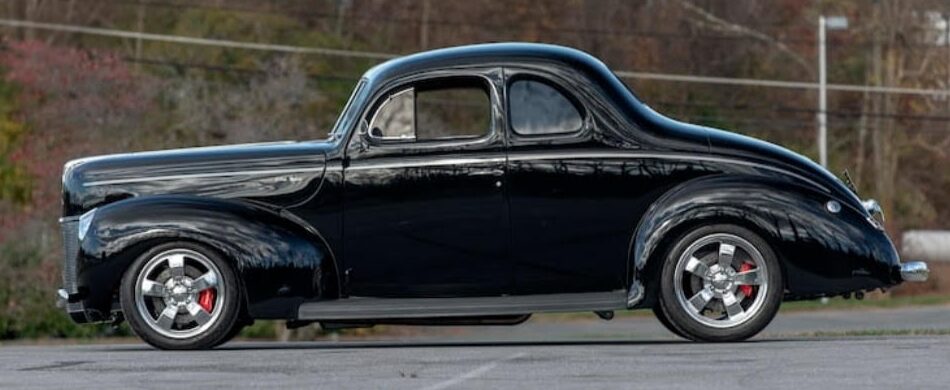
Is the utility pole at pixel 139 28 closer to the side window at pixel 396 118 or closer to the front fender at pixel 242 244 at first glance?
the side window at pixel 396 118

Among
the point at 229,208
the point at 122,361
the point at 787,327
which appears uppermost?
the point at 229,208

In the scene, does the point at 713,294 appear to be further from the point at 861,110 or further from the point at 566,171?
the point at 861,110

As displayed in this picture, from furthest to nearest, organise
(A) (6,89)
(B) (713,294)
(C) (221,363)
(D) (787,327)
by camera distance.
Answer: (A) (6,89) → (D) (787,327) → (B) (713,294) → (C) (221,363)

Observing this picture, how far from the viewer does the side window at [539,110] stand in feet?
43.9

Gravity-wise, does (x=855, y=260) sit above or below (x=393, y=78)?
below

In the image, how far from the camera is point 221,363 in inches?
469

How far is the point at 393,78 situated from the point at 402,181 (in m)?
0.76

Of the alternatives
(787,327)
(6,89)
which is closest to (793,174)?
(787,327)

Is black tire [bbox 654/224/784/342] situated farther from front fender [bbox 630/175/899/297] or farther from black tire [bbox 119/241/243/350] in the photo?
black tire [bbox 119/241/243/350]

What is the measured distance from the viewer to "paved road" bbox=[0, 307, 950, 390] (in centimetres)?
1041

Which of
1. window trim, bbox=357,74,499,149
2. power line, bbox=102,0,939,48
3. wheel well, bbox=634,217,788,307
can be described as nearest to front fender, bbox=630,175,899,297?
wheel well, bbox=634,217,788,307

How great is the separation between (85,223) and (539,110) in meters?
3.00

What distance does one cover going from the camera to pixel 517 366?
11.3m

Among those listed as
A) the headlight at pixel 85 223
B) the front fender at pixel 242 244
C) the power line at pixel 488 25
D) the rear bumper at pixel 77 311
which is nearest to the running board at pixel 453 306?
the front fender at pixel 242 244
